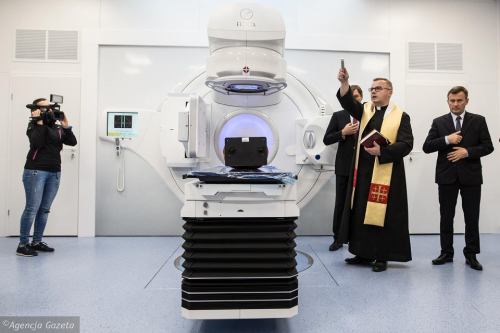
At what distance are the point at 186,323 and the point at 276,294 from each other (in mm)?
520

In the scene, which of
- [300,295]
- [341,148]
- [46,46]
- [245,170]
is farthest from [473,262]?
[46,46]

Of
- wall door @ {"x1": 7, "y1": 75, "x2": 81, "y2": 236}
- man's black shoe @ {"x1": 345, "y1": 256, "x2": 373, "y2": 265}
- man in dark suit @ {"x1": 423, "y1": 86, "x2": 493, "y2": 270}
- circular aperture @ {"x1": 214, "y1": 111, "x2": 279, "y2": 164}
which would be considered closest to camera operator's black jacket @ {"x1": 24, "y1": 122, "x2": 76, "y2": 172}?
wall door @ {"x1": 7, "y1": 75, "x2": 81, "y2": 236}

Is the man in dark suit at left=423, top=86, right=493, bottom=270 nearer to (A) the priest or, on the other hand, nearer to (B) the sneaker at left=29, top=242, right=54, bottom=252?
(A) the priest

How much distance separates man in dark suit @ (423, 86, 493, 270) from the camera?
8.29 ft

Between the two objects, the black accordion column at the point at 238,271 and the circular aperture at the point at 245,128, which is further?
the circular aperture at the point at 245,128

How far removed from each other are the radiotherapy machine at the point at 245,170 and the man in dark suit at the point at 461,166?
0.93m

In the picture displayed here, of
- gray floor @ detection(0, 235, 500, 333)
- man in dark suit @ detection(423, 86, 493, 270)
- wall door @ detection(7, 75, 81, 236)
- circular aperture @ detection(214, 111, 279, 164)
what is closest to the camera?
gray floor @ detection(0, 235, 500, 333)

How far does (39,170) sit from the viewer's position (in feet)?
9.30

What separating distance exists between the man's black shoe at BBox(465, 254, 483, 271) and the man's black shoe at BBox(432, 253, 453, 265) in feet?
0.37

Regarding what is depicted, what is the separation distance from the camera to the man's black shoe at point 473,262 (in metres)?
2.47

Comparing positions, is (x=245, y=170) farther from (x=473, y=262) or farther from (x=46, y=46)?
(x=46, y=46)

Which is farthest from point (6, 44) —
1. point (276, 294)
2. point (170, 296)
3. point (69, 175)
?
point (276, 294)

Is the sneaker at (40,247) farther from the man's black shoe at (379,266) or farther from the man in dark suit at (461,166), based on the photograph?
the man in dark suit at (461,166)

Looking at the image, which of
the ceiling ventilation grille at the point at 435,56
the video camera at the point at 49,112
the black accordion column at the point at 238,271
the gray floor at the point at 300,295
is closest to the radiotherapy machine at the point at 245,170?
the black accordion column at the point at 238,271
